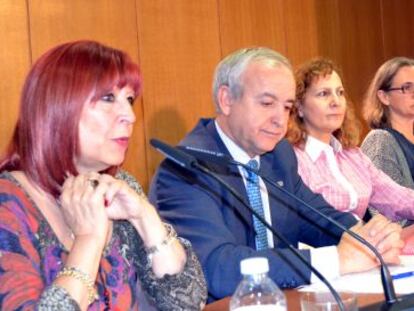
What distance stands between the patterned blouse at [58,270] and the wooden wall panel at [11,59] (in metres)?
1.49

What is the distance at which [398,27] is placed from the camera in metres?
6.45

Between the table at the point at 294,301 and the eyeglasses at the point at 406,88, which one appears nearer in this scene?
the table at the point at 294,301

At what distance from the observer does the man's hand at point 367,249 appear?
2.05 meters

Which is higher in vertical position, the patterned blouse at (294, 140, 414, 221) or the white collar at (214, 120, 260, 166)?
the white collar at (214, 120, 260, 166)

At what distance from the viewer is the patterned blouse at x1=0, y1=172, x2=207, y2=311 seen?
1.42 m

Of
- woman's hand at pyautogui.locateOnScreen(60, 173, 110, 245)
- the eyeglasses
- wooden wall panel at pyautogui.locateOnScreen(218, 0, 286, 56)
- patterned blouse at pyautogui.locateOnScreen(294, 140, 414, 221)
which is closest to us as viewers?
woman's hand at pyautogui.locateOnScreen(60, 173, 110, 245)

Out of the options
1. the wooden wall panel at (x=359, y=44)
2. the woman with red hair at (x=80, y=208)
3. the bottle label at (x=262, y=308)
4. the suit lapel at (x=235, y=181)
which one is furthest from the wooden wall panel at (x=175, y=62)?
the bottle label at (x=262, y=308)

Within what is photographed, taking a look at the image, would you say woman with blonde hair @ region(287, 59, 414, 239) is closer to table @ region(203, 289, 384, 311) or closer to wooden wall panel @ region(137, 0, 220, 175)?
wooden wall panel @ region(137, 0, 220, 175)

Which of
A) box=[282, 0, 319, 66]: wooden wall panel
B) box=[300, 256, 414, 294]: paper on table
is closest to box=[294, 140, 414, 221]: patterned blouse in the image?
box=[300, 256, 414, 294]: paper on table

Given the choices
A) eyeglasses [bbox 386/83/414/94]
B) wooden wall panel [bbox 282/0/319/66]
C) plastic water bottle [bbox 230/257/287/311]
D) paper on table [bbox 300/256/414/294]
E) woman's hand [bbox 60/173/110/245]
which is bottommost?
paper on table [bbox 300/256/414/294]

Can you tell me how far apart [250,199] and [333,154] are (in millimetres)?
904

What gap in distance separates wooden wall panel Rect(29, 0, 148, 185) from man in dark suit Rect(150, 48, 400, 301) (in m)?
1.25

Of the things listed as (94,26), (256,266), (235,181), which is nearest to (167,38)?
(94,26)

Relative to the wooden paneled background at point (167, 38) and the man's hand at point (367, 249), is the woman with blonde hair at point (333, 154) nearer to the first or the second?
the man's hand at point (367, 249)
